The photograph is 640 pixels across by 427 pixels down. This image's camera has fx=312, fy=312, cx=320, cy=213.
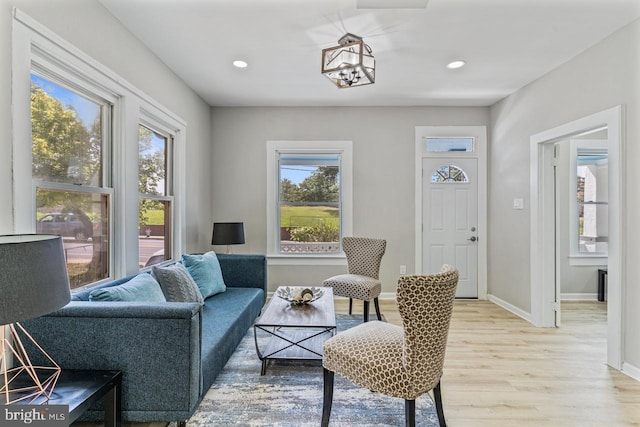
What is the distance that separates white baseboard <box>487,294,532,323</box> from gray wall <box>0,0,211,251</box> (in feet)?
12.7

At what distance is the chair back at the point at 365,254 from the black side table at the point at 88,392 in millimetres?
2533

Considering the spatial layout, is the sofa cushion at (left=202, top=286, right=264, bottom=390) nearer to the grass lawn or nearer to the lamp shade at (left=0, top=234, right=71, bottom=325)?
the lamp shade at (left=0, top=234, right=71, bottom=325)

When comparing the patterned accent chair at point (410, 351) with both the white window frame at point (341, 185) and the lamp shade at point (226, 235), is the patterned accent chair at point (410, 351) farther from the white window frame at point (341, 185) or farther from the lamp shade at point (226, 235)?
the white window frame at point (341, 185)

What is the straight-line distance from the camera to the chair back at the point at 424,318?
1.43 metres

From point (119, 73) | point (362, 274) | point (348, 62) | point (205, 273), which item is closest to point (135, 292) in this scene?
point (205, 273)

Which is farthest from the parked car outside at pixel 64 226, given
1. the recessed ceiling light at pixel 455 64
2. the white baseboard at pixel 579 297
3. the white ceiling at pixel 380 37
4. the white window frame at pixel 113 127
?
the white baseboard at pixel 579 297

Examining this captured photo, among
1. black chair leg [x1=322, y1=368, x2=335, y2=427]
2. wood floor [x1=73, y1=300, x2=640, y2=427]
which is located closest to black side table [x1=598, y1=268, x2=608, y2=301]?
wood floor [x1=73, y1=300, x2=640, y2=427]

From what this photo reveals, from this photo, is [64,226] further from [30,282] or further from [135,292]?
[30,282]

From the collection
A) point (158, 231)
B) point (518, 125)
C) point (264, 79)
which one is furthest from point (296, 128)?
point (518, 125)

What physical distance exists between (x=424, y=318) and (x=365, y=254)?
83.5 inches

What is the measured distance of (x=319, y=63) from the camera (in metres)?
2.93

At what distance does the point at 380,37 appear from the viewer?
98.0 inches

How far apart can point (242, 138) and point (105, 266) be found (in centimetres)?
244

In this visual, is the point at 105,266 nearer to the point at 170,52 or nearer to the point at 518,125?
the point at 170,52
